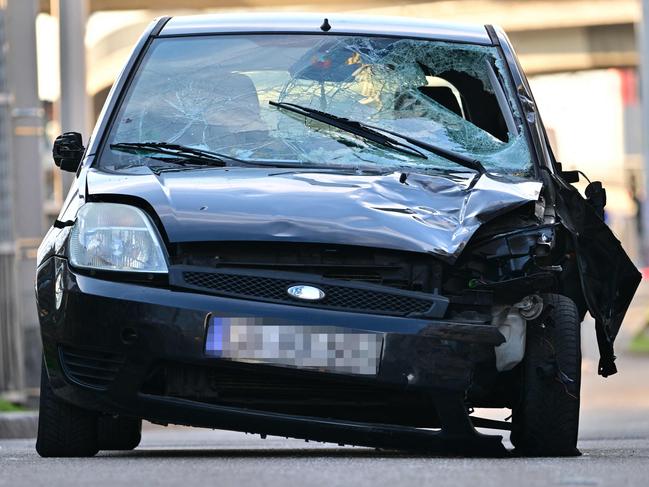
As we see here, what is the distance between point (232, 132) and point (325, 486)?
7.54ft

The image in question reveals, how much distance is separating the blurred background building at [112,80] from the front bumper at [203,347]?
3.18 metres

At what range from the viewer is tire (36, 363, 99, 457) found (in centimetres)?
658

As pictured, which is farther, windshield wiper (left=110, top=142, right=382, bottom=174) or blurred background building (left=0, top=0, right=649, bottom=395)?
blurred background building (left=0, top=0, right=649, bottom=395)

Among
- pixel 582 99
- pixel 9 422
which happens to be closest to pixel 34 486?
pixel 9 422

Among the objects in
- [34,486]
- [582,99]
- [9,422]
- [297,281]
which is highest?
[297,281]

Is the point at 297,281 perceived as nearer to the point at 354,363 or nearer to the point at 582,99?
the point at 354,363

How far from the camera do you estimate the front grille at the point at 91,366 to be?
242 inches

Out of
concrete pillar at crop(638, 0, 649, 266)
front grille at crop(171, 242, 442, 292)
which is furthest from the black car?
concrete pillar at crop(638, 0, 649, 266)

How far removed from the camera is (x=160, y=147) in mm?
6949

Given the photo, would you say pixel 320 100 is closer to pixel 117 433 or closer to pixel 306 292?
pixel 306 292

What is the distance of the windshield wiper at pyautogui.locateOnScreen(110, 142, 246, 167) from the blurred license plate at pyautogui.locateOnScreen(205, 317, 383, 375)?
3.24 feet

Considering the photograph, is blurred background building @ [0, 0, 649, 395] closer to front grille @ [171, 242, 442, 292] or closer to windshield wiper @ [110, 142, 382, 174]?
windshield wiper @ [110, 142, 382, 174]

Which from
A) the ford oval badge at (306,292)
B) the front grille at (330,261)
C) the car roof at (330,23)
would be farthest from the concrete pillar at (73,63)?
the ford oval badge at (306,292)

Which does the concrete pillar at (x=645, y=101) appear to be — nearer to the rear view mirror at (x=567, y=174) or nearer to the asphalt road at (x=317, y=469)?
the rear view mirror at (x=567, y=174)
